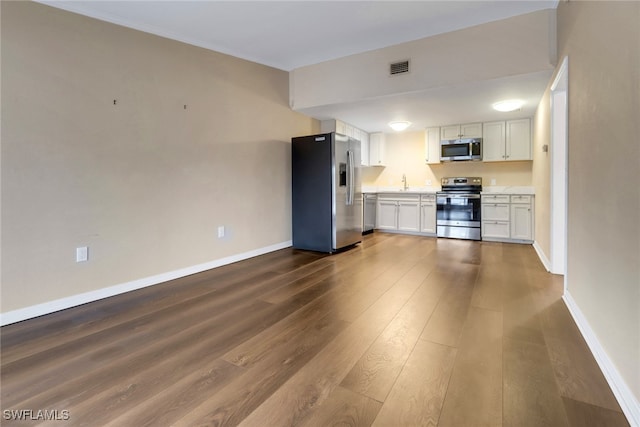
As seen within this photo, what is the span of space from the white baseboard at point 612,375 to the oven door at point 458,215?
3.42 meters

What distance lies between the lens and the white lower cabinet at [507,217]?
16.3 feet

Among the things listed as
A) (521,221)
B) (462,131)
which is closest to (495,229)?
(521,221)

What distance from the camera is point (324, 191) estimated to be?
14.6ft

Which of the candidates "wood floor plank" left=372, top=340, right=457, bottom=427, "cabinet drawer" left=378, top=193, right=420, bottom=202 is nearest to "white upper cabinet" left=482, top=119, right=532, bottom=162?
"cabinet drawer" left=378, top=193, right=420, bottom=202

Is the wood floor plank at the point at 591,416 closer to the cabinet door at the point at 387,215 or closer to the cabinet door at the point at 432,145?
the cabinet door at the point at 387,215

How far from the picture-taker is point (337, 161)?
4.41m

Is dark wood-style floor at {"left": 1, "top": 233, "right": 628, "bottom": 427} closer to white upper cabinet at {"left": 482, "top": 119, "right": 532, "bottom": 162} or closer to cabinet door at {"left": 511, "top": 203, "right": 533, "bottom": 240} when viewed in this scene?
cabinet door at {"left": 511, "top": 203, "right": 533, "bottom": 240}

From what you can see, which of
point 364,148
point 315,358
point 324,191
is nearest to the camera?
point 315,358

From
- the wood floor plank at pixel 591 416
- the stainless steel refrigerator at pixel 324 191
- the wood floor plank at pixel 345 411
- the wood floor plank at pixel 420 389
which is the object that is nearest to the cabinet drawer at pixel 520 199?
the stainless steel refrigerator at pixel 324 191

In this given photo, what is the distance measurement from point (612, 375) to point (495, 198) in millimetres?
4244

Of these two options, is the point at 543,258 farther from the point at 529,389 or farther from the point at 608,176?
the point at 529,389

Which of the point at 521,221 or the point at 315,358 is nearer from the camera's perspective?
the point at 315,358

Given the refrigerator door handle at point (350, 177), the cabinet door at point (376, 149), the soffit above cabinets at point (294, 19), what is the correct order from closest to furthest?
1. the soffit above cabinets at point (294, 19)
2. the refrigerator door handle at point (350, 177)
3. the cabinet door at point (376, 149)

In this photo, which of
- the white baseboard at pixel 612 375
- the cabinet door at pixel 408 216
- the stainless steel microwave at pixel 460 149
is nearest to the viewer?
the white baseboard at pixel 612 375
